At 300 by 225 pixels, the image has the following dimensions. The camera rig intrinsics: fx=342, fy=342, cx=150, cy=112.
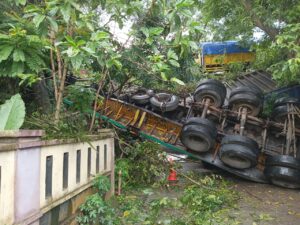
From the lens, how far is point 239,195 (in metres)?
6.54

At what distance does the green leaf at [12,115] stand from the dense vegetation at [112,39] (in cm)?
60

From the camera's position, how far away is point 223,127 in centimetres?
802

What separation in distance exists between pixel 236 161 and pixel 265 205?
60.1 inches

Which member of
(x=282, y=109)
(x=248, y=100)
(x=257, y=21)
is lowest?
(x=282, y=109)

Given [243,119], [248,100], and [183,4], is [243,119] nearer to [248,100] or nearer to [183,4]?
[248,100]

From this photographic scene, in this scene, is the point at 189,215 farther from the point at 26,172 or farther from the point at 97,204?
the point at 26,172

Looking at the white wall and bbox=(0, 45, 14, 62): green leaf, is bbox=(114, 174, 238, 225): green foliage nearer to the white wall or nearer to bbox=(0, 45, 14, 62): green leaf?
the white wall

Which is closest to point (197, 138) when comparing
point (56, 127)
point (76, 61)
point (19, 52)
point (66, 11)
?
point (56, 127)

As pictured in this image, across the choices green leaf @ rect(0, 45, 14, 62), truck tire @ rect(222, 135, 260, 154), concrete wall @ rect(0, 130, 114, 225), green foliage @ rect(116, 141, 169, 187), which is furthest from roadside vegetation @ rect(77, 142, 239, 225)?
green leaf @ rect(0, 45, 14, 62)

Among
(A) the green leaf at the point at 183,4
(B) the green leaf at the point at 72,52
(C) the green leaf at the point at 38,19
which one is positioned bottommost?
(B) the green leaf at the point at 72,52

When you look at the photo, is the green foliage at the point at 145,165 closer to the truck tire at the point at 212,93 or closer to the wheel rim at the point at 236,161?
the wheel rim at the point at 236,161

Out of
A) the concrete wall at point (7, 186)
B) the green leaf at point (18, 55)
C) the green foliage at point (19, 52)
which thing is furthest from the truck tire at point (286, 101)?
the concrete wall at point (7, 186)

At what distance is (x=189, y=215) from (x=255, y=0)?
479 centimetres

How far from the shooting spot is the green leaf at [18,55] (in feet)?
11.6
